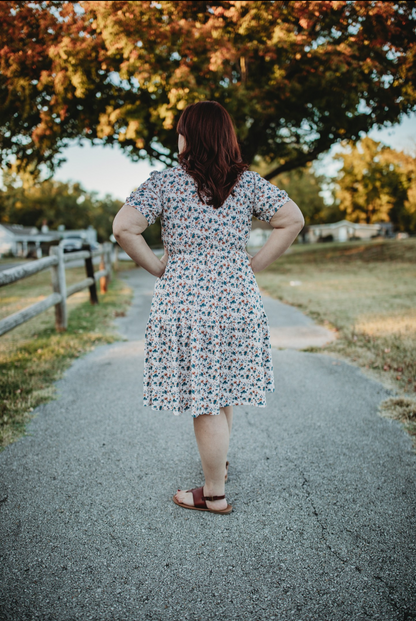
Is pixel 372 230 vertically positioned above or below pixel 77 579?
above

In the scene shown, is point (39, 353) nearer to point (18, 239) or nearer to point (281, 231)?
point (281, 231)

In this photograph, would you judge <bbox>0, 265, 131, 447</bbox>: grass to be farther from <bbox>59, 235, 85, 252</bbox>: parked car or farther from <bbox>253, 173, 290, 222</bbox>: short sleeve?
<bbox>59, 235, 85, 252</bbox>: parked car

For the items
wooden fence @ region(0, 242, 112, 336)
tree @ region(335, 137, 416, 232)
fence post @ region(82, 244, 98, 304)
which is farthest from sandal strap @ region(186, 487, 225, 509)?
tree @ region(335, 137, 416, 232)

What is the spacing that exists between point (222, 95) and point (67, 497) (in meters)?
12.1

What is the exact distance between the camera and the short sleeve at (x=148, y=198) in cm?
191

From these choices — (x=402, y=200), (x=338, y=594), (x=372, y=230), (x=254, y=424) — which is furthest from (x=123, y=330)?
(x=372, y=230)

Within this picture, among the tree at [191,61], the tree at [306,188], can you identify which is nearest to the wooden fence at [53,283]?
the tree at [191,61]

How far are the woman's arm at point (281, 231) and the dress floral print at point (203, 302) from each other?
5 cm

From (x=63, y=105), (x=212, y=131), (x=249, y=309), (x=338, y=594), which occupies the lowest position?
(x=338, y=594)

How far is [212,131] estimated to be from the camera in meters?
1.96

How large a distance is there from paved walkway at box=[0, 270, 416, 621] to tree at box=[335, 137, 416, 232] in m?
42.6

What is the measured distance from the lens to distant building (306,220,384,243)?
64125mm

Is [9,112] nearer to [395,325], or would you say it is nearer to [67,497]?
[395,325]

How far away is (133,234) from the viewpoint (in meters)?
1.95
